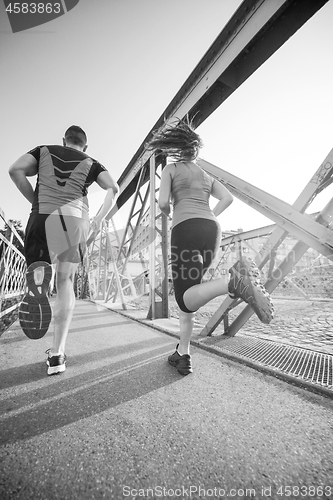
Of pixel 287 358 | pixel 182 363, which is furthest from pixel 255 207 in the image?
pixel 182 363

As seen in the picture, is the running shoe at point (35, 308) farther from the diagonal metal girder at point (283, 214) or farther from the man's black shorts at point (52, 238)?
the diagonal metal girder at point (283, 214)

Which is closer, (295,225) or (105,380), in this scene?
(105,380)

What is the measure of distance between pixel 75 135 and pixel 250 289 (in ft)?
6.75

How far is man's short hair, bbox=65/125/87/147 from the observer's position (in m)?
2.05

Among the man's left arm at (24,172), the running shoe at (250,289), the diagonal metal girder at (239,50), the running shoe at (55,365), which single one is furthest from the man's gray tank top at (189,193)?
the diagonal metal girder at (239,50)

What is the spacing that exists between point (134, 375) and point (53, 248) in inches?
46.7

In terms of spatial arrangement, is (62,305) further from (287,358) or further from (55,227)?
(287,358)

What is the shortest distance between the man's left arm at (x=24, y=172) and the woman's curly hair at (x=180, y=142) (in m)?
1.01

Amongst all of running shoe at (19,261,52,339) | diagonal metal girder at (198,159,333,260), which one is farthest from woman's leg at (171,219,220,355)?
running shoe at (19,261,52,339)

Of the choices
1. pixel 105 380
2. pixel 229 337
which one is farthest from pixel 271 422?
pixel 229 337

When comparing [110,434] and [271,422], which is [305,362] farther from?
[110,434]

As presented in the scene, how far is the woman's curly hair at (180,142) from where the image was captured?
6.79ft

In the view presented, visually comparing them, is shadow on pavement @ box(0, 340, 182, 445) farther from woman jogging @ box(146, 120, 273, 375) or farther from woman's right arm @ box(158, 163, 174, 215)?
woman's right arm @ box(158, 163, 174, 215)

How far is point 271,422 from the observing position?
105cm
